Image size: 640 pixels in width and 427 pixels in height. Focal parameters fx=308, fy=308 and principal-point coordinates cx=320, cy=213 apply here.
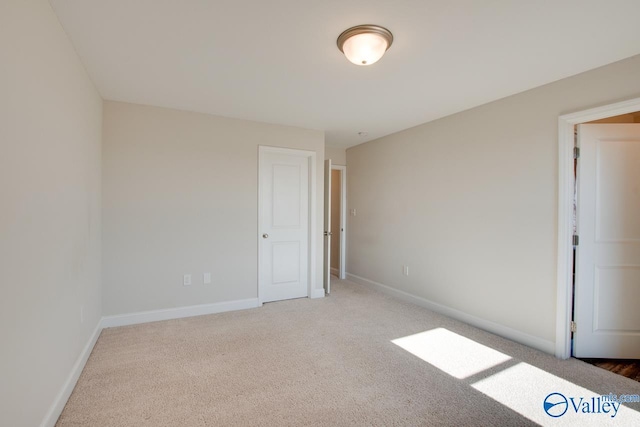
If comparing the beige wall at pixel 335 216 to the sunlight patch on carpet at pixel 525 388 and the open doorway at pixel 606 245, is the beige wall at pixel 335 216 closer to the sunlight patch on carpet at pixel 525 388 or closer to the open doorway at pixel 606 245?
the sunlight patch on carpet at pixel 525 388

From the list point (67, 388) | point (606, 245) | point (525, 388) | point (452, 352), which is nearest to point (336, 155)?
point (452, 352)

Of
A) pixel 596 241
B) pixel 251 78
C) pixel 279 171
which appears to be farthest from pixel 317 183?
pixel 596 241

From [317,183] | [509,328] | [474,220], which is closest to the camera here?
[509,328]

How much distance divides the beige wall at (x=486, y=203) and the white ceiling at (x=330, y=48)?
9.5 inches

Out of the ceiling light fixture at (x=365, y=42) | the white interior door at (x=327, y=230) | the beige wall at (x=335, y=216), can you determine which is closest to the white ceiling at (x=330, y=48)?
the ceiling light fixture at (x=365, y=42)

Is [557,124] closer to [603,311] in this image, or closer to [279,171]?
[603,311]

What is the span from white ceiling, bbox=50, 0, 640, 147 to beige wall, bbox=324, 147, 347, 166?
2.10 meters

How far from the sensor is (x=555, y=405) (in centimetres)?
202

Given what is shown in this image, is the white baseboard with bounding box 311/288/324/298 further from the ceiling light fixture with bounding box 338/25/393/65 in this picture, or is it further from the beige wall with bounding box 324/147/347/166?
the ceiling light fixture with bounding box 338/25/393/65

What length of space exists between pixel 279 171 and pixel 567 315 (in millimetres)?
3464

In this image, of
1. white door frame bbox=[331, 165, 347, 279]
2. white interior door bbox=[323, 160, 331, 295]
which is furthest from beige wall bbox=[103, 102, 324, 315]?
white door frame bbox=[331, 165, 347, 279]

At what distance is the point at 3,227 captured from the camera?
1.24m

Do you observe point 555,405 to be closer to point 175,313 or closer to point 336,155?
point 175,313

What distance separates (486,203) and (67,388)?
3877 millimetres
